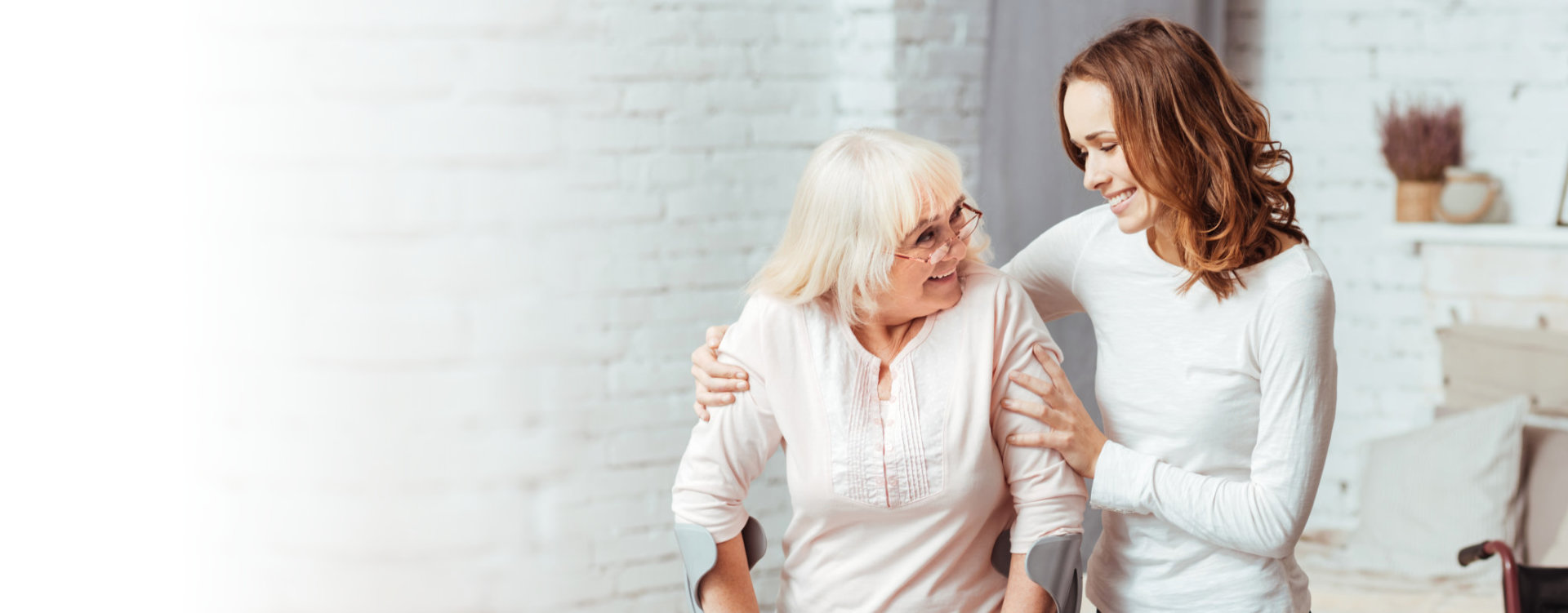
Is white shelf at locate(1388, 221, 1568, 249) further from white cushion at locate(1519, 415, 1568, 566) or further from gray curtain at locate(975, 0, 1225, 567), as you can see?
gray curtain at locate(975, 0, 1225, 567)

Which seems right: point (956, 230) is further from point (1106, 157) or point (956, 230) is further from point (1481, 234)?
point (1481, 234)

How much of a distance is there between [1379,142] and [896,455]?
7.49 ft

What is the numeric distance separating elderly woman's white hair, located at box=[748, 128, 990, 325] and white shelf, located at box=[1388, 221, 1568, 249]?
201cm

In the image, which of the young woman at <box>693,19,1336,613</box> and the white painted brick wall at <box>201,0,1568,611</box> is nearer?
the young woman at <box>693,19,1336,613</box>

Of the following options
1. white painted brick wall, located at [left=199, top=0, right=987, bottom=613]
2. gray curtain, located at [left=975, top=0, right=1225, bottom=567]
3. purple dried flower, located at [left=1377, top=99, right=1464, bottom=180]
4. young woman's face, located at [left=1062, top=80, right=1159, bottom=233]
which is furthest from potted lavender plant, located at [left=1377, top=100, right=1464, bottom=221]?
young woman's face, located at [left=1062, top=80, right=1159, bottom=233]

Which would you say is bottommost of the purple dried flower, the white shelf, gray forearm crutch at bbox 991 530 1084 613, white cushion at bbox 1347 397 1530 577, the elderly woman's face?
white cushion at bbox 1347 397 1530 577

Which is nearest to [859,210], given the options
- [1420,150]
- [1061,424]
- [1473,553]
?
[1061,424]

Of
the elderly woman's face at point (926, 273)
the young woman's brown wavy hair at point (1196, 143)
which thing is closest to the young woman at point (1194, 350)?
the young woman's brown wavy hair at point (1196, 143)

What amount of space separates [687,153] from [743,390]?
1192 millimetres

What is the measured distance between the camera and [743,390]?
4.74ft

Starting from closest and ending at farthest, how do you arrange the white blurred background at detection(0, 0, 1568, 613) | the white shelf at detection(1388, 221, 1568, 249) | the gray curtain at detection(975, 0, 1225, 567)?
the white blurred background at detection(0, 0, 1568, 613), the gray curtain at detection(975, 0, 1225, 567), the white shelf at detection(1388, 221, 1568, 249)

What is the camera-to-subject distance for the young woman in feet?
4.19

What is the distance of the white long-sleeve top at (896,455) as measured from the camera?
138 centimetres

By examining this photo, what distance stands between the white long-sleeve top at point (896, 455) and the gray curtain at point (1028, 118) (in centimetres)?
109
